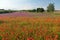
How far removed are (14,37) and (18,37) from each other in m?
0.13

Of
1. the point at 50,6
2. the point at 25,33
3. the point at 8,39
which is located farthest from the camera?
the point at 50,6

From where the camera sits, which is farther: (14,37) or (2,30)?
(2,30)

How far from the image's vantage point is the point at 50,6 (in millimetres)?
60438

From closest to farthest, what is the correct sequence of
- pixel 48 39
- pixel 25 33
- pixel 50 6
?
1. pixel 48 39
2. pixel 25 33
3. pixel 50 6

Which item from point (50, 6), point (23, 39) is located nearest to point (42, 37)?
point (23, 39)

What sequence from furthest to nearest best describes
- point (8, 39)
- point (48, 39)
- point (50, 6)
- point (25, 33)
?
1. point (50, 6)
2. point (25, 33)
3. point (8, 39)
4. point (48, 39)

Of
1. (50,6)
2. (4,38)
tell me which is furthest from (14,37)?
(50,6)

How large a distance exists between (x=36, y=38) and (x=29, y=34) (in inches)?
21.3

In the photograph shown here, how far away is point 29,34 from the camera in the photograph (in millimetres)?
6453

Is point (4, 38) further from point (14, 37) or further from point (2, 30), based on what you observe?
point (2, 30)

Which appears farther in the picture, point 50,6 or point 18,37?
point 50,6

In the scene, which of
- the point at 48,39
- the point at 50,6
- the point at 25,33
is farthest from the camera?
the point at 50,6

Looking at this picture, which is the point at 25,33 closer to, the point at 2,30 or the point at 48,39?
the point at 2,30

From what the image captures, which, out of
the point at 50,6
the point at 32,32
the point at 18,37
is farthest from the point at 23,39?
the point at 50,6
